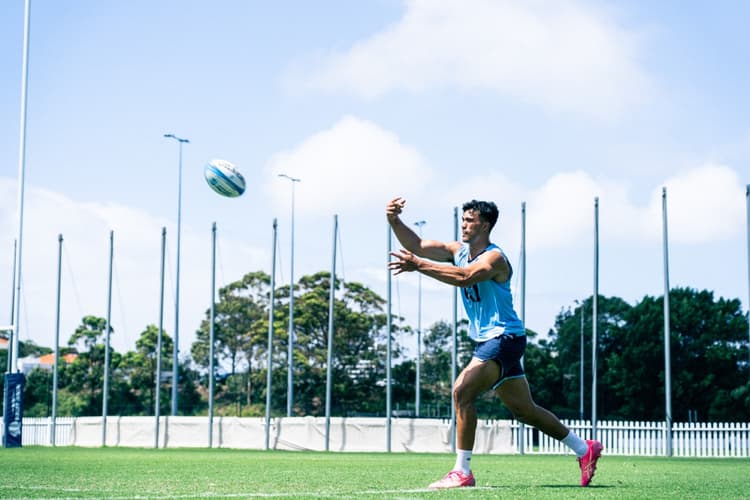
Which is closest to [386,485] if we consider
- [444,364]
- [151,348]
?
[444,364]

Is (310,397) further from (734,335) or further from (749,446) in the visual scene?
(749,446)

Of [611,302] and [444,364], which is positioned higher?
[611,302]

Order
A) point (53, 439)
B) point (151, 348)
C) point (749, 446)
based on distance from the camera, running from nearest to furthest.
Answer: point (749, 446) → point (53, 439) → point (151, 348)

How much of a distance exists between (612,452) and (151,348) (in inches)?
1565

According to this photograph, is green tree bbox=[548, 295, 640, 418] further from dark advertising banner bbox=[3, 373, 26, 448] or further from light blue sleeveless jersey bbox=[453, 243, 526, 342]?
light blue sleeveless jersey bbox=[453, 243, 526, 342]

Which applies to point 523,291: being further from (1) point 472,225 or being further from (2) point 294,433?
(1) point 472,225

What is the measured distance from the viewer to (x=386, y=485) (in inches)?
309

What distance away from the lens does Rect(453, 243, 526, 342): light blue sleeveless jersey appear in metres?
7.68

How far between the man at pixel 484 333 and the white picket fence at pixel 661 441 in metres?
24.6

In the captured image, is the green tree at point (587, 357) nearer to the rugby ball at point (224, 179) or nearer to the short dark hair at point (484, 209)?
the rugby ball at point (224, 179)

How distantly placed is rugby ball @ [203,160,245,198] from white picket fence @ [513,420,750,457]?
12567 mm

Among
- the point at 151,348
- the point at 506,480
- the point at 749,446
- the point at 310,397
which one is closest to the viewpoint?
the point at 506,480

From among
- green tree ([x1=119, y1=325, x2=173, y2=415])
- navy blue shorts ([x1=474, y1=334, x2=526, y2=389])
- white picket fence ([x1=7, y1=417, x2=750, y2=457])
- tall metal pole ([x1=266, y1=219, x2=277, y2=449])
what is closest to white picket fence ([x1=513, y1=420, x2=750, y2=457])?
white picket fence ([x1=7, y1=417, x2=750, y2=457])

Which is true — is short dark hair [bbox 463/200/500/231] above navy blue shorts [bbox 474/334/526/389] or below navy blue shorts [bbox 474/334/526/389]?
above
